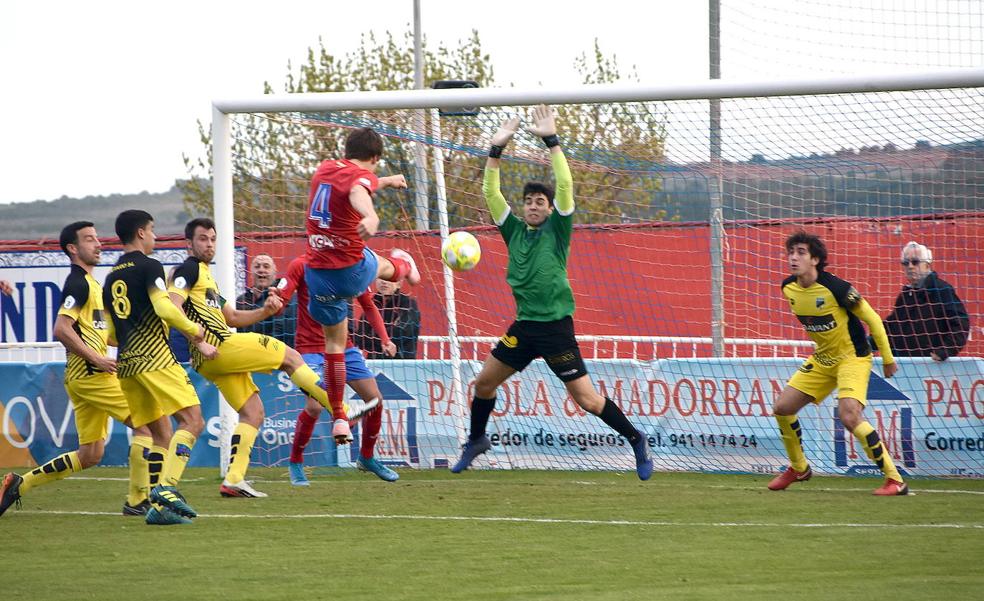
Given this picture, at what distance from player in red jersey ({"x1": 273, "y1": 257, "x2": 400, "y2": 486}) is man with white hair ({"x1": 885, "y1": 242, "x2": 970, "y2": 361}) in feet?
15.4

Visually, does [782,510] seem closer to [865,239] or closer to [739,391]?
[739,391]

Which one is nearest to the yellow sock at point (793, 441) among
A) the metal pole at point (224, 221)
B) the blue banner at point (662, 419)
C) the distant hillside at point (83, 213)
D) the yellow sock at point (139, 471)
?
the blue banner at point (662, 419)

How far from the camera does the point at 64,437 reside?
43.9 ft

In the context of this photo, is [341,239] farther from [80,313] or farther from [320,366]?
[320,366]

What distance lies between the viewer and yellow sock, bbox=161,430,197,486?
336 inches

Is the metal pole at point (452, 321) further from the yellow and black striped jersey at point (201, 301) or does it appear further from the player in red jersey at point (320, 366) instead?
the yellow and black striped jersey at point (201, 301)

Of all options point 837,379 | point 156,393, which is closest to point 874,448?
point 837,379

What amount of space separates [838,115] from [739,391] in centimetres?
274

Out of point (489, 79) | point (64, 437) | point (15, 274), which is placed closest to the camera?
point (64, 437)

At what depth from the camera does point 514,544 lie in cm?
749

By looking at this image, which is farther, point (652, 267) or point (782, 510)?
point (652, 267)

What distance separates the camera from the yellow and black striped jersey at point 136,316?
334 inches

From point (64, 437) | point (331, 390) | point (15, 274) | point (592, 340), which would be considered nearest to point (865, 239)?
point (592, 340)

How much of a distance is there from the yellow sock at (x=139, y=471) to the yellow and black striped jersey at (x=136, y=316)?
2.25 feet
